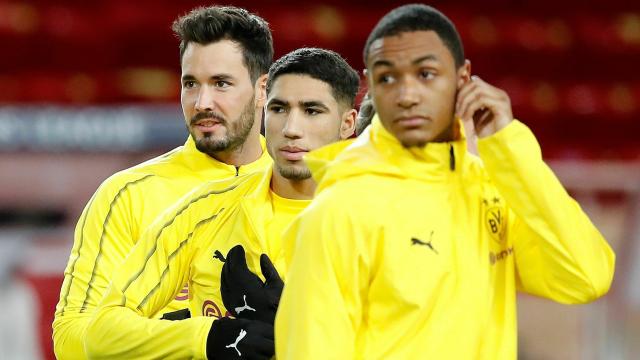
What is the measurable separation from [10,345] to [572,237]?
11.0ft

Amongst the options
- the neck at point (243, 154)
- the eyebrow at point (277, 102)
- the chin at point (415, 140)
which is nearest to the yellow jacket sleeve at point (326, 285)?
the chin at point (415, 140)

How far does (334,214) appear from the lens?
1988 mm

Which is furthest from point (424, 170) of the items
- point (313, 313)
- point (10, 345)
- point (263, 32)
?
point (10, 345)

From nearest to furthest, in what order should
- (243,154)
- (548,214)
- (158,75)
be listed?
1. (548,214)
2. (243,154)
3. (158,75)

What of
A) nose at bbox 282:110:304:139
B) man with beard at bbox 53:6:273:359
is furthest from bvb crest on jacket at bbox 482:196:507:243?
man with beard at bbox 53:6:273:359

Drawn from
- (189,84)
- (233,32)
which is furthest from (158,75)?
(189,84)

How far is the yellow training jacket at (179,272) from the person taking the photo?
256 centimetres

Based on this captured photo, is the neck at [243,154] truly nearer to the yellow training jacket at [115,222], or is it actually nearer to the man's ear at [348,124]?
the yellow training jacket at [115,222]

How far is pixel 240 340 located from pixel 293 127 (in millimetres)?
480

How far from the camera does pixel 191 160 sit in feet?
10.8

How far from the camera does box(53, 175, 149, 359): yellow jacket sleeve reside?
307 cm

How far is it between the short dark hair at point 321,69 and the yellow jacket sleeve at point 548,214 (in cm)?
79

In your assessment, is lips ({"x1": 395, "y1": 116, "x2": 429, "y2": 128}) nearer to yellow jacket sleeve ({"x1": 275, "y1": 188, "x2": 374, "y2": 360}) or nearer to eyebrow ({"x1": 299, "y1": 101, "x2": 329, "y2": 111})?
yellow jacket sleeve ({"x1": 275, "y1": 188, "x2": 374, "y2": 360})

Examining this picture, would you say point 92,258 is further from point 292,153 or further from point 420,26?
point 420,26
